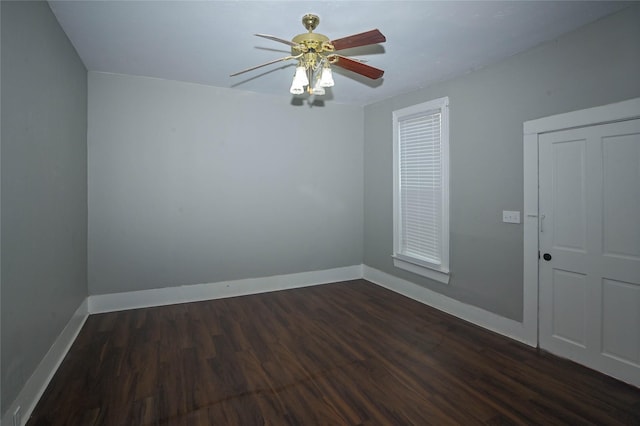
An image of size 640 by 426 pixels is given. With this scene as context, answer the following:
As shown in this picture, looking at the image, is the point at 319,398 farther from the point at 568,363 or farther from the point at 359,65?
the point at 359,65

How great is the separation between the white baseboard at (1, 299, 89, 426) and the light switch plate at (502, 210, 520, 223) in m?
4.05

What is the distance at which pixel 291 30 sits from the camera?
2662 mm

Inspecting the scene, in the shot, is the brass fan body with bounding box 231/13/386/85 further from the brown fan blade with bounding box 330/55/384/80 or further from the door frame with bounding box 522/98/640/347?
the door frame with bounding box 522/98/640/347

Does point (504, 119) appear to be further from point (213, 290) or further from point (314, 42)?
point (213, 290)

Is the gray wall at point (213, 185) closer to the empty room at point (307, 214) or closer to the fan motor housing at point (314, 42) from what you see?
the empty room at point (307, 214)

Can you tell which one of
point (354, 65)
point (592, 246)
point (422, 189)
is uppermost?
point (354, 65)

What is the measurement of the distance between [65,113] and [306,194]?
3.00 meters

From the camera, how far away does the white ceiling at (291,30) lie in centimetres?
234

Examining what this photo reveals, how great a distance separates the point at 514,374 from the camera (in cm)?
253

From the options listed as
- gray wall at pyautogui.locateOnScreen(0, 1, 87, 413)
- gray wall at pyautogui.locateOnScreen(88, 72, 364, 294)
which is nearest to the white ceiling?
gray wall at pyautogui.locateOnScreen(0, 1, 87, 413)

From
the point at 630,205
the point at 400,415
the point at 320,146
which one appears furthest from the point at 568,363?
the point at 320,146

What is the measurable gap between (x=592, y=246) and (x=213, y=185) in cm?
411

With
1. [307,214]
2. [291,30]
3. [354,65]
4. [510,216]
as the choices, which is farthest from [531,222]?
[307,214]

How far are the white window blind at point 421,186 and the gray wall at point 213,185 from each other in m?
0.97
